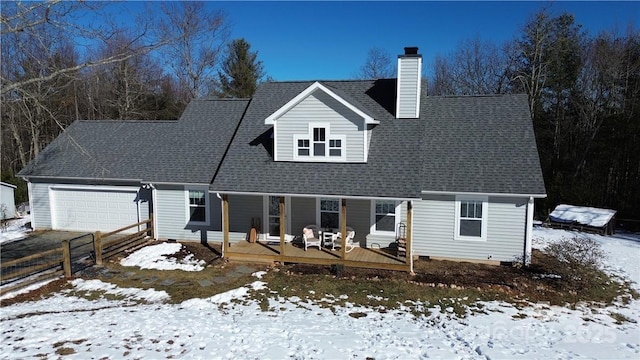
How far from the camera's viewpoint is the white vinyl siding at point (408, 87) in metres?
14.2

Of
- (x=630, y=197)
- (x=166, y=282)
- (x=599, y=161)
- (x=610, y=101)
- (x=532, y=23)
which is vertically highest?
(x=532, y=23)

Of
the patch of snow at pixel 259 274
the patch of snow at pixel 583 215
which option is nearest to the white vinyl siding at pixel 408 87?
the patch of snow at pixel 259 274

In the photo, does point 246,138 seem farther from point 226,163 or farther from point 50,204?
point 50,204

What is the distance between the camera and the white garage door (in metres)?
16.3

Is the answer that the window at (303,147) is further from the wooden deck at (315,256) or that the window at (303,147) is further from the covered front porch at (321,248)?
the wooden deck at (315,256)

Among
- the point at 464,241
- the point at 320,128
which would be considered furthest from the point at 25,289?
the point at 464,241

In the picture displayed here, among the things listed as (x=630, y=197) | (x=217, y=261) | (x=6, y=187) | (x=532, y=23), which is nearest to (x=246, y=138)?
(x=217, y=261)

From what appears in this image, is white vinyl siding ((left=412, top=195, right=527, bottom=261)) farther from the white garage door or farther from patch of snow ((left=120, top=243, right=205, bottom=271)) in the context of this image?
the white garage door

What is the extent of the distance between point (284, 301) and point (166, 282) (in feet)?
12.9

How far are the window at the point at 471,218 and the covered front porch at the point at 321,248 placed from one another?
1823 mm

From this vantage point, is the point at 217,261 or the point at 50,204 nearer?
the point at 217,261

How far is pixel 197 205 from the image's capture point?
1498 cm

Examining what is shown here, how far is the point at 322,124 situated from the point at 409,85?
13.0 feet

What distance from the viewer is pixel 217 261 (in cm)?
1297
